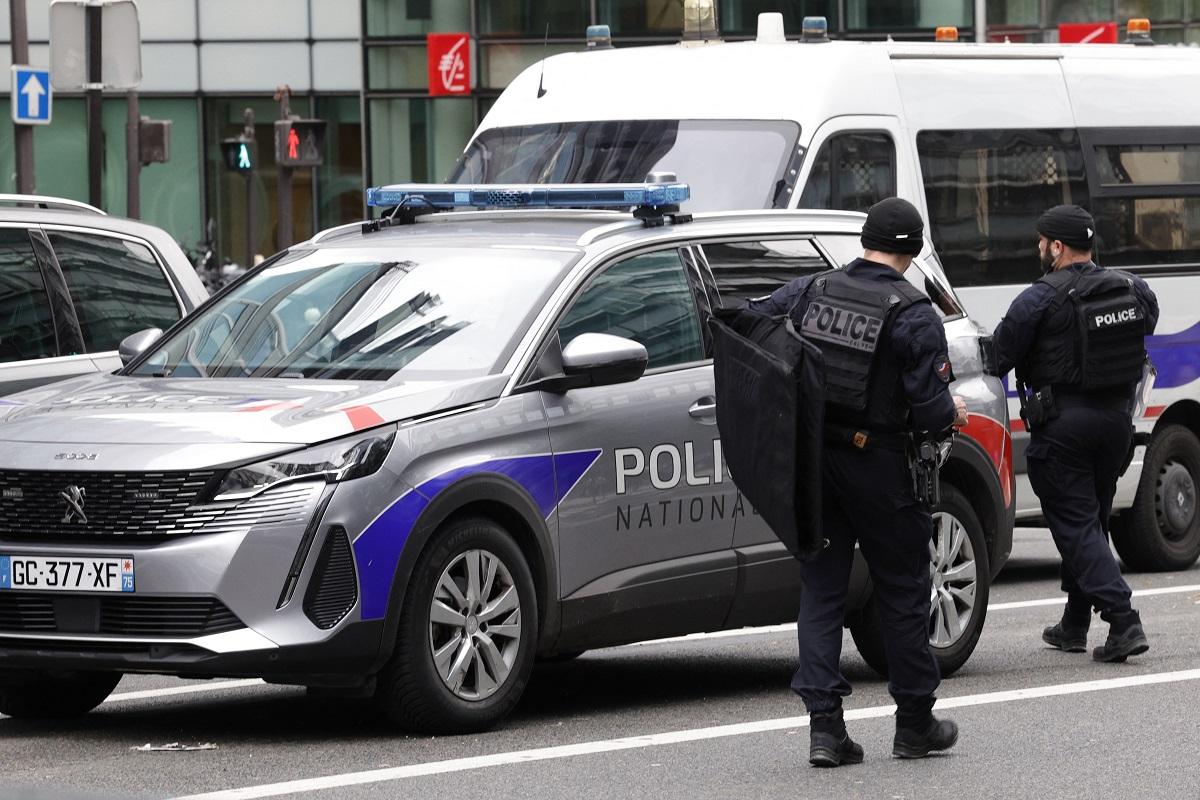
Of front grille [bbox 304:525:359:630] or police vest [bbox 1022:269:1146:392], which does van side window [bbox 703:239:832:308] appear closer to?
police vest [bbox 1022:269:1146:392]

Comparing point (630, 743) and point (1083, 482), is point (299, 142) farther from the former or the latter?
point (630, 743)

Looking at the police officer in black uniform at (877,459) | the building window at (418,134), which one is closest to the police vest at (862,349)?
the police officer in black uniform at (877,459)

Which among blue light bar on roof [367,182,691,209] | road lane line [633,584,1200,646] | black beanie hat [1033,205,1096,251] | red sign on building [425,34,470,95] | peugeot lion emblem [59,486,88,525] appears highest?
red sign on building [425,34,470,95]

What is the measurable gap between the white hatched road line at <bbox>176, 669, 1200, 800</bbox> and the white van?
3501 millimetres

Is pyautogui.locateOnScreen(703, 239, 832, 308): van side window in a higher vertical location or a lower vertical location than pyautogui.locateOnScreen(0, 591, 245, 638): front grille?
higher

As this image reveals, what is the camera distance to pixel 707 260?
29.1 ft

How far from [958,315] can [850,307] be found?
272 centimetres

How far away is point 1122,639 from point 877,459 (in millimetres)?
2820

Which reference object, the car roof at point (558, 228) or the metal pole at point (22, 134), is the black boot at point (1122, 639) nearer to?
the car roof at point (558, 228)

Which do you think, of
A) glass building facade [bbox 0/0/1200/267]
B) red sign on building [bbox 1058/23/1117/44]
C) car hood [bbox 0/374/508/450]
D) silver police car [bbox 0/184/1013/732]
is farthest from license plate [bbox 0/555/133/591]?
glass building facade [bbox 0/0/1200/267]

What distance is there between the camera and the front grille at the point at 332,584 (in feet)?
23.9

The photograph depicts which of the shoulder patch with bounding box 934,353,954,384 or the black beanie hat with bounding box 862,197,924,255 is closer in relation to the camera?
the shoulder patch with bounding box 934,353,954,384

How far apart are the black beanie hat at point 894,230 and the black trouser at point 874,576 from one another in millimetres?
614

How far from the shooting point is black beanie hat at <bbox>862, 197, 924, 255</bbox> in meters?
7.30
